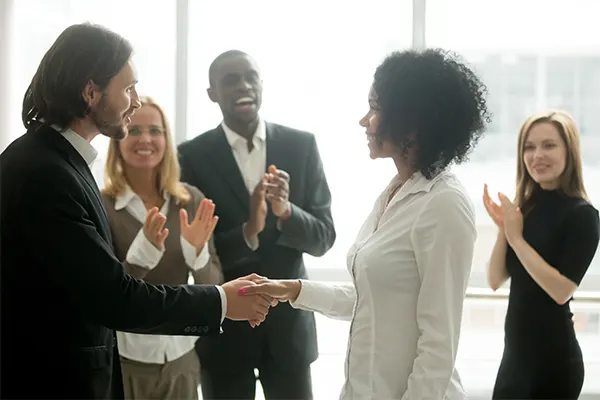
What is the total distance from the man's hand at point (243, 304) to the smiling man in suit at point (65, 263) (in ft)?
0.52

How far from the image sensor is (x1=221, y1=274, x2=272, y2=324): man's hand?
81.7 inches

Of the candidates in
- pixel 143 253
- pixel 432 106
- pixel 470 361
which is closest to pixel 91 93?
pixel 432 106

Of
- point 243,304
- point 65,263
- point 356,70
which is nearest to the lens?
point 65,263

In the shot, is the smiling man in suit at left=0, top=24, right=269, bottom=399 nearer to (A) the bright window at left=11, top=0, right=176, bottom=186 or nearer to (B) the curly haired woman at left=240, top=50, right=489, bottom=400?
(B) the curly haired woman at left=240, top=50, right=489, bottom=400

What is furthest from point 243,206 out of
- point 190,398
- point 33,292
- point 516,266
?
point 33,292

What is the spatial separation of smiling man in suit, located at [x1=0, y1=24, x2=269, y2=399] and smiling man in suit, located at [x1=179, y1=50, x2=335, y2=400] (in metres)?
1.05

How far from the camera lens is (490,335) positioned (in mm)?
3797

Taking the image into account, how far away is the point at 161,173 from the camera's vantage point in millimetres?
3008

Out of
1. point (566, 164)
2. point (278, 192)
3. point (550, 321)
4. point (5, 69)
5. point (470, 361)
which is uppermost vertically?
point (5, 69)

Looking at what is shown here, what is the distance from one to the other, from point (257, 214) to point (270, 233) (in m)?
0.10

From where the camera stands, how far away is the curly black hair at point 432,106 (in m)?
1.87

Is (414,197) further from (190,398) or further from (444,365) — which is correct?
(190,398)

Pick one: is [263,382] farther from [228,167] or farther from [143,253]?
[228,167]

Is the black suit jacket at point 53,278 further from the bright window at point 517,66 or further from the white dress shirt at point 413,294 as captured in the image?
the bright window at point 517,66
